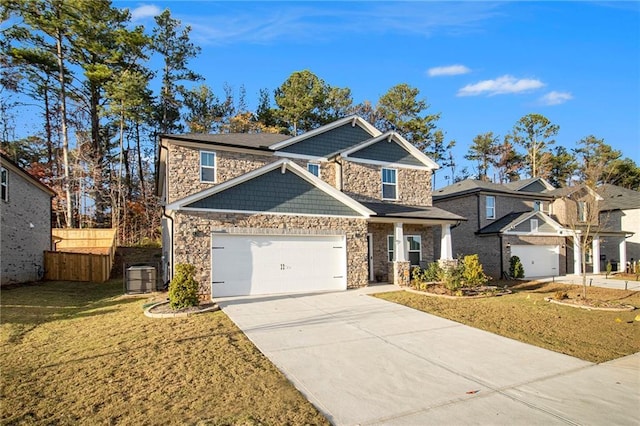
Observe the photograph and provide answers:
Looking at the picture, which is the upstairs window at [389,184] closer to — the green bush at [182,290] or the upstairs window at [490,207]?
the upstairs window at [490,207]

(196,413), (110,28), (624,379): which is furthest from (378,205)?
(110,28)

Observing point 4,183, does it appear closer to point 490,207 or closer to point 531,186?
point 490,207

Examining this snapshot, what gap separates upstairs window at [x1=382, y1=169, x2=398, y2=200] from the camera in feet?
59.8

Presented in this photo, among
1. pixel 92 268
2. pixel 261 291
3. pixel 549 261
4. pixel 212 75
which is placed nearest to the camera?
pixel 261 291

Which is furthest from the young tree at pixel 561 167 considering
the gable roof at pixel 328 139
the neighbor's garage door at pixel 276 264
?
the neighbor's garage door at pixel 276 264

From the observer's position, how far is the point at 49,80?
90.9 feet

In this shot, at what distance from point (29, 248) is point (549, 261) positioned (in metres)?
27.9

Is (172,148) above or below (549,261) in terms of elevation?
above

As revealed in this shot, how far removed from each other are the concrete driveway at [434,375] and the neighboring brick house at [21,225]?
12308mm

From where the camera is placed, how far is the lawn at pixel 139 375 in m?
4.31

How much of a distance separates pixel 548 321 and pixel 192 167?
13297 millimetres

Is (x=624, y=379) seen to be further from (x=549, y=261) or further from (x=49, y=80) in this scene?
(x=49, y=80)

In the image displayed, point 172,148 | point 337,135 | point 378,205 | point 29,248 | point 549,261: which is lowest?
point 549,261

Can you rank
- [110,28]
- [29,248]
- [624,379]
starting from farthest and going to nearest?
[110,28] < [29,248] < [624,379]
